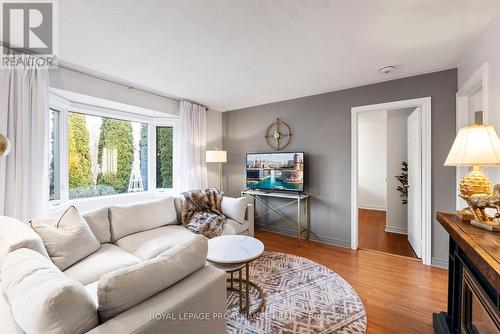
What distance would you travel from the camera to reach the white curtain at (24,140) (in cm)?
200

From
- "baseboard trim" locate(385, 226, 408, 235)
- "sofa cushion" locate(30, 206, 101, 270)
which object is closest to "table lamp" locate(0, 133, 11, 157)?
"sofa cushion" locate(30, 206, 101, 270)

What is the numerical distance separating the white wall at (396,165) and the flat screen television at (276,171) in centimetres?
185

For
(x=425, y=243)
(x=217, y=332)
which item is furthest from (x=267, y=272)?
(x=425, y=243)

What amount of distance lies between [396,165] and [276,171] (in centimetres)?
226

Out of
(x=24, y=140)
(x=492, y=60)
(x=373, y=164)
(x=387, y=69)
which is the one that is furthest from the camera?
(x=373, y=164)

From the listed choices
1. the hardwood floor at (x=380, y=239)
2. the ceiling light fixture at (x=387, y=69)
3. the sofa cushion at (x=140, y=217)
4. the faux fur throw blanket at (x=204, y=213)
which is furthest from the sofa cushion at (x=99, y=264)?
the ceiling light fixture at (x=387, y=69)

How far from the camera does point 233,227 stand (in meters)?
2.87

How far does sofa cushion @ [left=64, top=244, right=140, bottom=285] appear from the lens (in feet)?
5.32

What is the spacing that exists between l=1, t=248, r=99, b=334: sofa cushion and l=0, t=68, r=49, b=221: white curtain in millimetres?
1569

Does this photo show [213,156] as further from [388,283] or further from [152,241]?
[388,283]

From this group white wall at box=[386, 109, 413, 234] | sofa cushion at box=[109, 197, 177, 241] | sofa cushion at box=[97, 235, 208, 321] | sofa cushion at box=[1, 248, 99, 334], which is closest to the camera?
sofa cushion at box=[1, 248, 99, 334]

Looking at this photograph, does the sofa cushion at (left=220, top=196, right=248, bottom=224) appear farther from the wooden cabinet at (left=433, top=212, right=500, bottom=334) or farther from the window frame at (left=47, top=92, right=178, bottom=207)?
the wooden cabinet at (left=433, top=212, right=500, bottom=334)

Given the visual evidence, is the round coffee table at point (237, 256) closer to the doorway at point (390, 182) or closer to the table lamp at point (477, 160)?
the table lamp at point (477, 160)

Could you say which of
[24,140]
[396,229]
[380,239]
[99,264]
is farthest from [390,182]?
[24,140]
